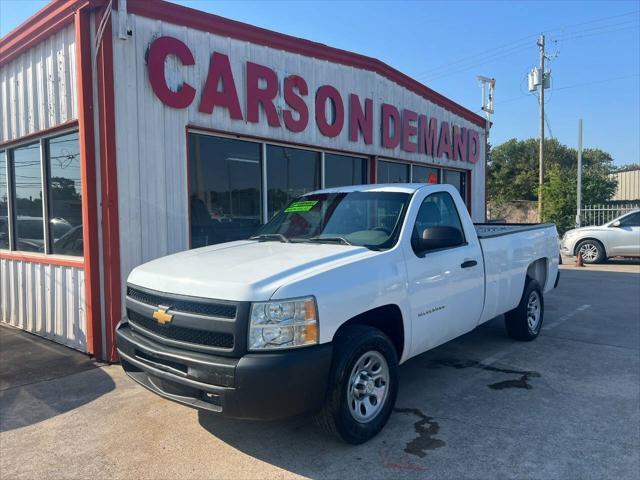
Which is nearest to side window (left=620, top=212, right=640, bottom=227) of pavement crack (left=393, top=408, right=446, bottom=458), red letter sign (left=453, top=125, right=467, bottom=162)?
red letter sign (left=453, top=125, right=467, bottom=162)

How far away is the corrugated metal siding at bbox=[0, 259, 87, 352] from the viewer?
6227mm

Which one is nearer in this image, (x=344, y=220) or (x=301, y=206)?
(x=344, y=220)

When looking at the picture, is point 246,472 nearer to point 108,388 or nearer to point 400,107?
point 108,388

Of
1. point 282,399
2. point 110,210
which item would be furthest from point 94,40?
point 282,399

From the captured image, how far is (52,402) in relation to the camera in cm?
468

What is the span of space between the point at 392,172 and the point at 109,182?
6290 mm

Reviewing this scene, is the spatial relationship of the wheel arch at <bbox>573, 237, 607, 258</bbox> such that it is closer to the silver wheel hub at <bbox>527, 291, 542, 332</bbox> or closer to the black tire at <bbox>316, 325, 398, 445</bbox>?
the silver wheel hub at <bbox>527, 291, 542, 332</bbox>

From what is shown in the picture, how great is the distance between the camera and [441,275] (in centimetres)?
448

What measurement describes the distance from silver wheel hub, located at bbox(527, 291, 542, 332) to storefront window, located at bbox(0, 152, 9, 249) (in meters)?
7.65

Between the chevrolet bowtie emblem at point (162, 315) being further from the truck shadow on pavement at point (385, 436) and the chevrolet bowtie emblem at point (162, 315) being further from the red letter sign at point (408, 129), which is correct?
the red letter sign at point (408, 129)

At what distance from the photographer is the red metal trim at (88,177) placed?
5703 millimetres

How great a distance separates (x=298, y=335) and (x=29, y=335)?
5514 millimetres

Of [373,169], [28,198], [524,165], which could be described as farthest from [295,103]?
[524,165]

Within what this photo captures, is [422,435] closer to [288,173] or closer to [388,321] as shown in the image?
[388,321]
